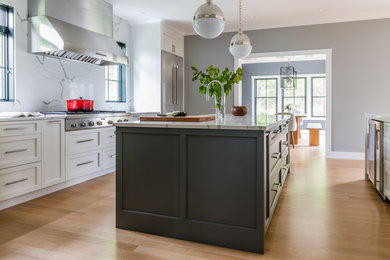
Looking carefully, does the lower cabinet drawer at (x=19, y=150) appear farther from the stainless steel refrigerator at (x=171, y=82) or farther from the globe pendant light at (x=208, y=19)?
the stainless steel refrigerator at (x=171, y=82)

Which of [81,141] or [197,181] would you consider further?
[81,141]

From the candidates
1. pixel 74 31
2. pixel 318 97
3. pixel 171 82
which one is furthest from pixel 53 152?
pixel 318 97

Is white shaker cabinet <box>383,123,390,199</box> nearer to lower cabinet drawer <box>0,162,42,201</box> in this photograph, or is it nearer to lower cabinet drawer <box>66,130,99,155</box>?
lower cabinet drawer <box>66,130,99,155</box>

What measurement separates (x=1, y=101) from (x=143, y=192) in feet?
7.45

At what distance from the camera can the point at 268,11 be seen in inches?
206

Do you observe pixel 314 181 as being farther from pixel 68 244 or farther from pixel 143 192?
pixel 68 244

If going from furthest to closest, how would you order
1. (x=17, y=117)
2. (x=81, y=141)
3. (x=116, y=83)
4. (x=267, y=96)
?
(x=267, y=96)
(x=116, y=83)
(x=81, y=141)
(x=17, y=117)

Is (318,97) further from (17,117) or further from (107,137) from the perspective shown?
(17,117)

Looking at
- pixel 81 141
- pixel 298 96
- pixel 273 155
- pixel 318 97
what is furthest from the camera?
pixel 298 96

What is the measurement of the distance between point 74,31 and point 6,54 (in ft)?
2.80

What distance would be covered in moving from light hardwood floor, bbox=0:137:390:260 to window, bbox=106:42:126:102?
231 centimetres

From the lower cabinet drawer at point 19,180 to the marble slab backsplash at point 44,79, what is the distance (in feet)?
2.96

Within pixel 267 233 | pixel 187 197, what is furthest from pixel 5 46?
pixel 267 233

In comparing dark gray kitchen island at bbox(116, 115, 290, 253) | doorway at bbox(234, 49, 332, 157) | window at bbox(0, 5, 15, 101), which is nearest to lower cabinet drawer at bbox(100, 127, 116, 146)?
window at bbox(0, 5, 15, 101)
